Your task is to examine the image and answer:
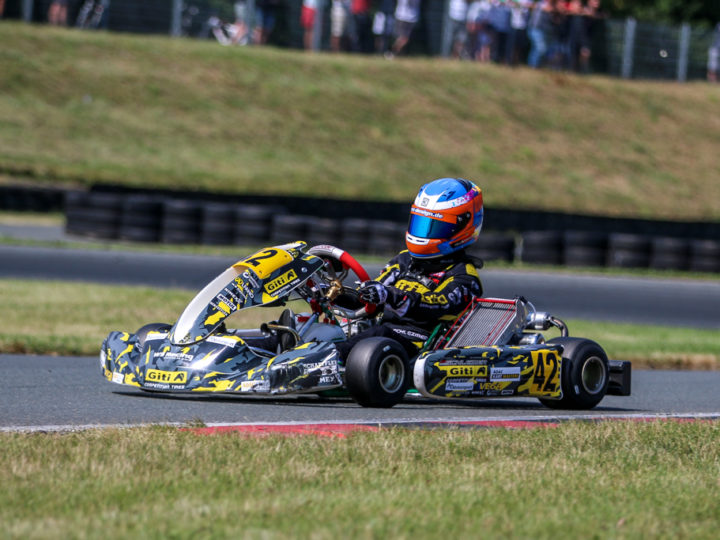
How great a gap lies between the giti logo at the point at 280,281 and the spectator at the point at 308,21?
2409cm

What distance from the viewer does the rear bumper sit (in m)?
7.09

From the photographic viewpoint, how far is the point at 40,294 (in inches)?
474

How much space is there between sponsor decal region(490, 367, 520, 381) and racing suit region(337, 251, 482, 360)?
40 centimetres

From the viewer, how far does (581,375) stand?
22.6 feet

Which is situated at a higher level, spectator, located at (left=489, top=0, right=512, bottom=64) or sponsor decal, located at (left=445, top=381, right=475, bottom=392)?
spectator, located at (left=489, top=0, right=512, bottom=64)

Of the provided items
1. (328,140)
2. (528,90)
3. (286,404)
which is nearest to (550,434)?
(286,404)

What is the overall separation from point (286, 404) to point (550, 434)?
62.4 inches

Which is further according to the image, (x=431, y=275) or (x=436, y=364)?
(x=431, y=275)

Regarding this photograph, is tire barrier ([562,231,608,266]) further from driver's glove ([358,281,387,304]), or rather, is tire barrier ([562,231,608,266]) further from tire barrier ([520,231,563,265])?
driver's glove ([358,281,387,304])

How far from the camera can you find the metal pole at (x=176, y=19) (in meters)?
29.9

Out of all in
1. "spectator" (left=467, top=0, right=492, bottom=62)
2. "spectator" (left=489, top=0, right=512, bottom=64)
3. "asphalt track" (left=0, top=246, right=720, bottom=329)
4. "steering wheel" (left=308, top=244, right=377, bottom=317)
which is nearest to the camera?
"steering wheel" (left=308, top=244, right=377, bottom=317)

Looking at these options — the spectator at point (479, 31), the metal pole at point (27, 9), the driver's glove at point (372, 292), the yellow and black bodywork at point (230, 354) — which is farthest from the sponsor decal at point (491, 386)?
the metal pole at point (27, 9)

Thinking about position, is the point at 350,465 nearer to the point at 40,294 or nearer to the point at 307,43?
the point at 40,294

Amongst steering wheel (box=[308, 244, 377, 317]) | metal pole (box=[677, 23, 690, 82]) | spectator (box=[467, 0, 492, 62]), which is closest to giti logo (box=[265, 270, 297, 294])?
steering wheel (box=[308, 244, 377, 317])
